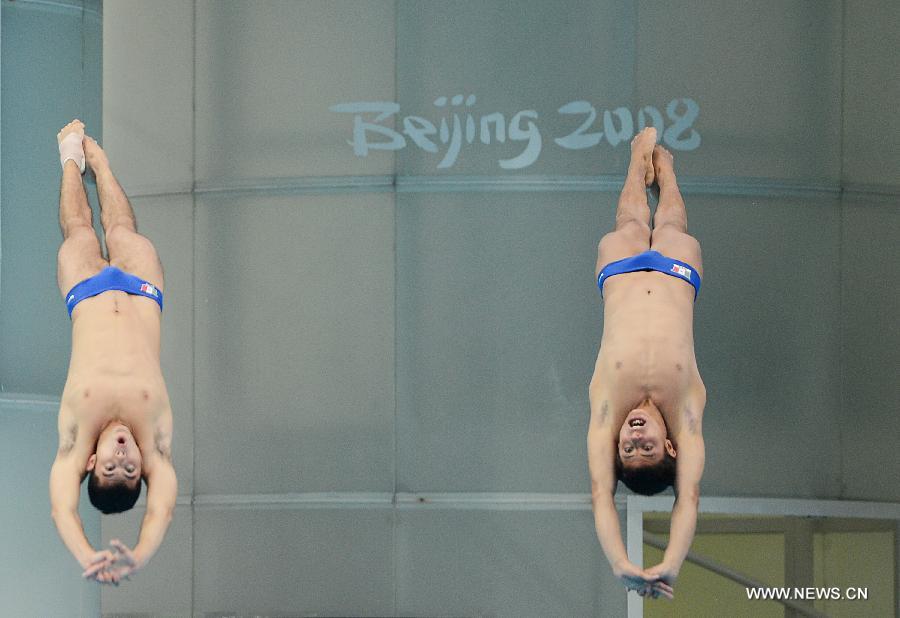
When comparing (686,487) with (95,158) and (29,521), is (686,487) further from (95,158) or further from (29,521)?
(29,521)

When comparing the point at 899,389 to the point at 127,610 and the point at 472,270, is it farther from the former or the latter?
the point at 127,610

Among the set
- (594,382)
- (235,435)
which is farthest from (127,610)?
(594,382)

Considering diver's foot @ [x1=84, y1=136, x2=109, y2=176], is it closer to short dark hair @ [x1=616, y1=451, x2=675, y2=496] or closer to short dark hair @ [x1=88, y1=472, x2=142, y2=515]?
short dark hair @ [x1=88, y1=472, x2=142, y2=515]

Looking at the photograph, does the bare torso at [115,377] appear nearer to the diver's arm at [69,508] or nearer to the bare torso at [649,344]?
the diver's arm at [69,508]

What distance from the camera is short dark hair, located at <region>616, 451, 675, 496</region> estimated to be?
1118 cm

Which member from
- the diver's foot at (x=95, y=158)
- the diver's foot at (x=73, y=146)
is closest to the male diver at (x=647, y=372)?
the diver's foot at (x=95, y=158)

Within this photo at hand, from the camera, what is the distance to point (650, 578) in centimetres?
1077

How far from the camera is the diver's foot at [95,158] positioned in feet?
40.4

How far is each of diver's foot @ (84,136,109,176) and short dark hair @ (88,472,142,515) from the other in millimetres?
2203

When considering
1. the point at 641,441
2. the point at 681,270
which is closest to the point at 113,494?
the point at 641,441

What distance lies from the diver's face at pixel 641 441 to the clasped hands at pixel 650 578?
68 cm

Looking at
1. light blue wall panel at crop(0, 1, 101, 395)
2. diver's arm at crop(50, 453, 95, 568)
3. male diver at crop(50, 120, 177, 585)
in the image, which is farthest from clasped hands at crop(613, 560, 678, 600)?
light blue wall panel at crop(0, 1, 101, 395)

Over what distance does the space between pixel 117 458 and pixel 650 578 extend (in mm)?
3341
